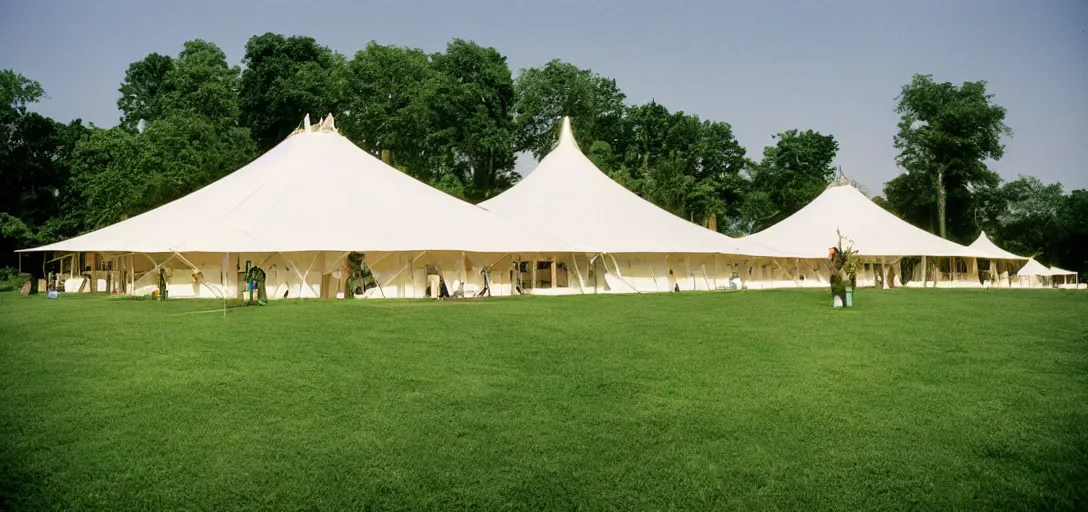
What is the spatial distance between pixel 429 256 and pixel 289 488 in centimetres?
1996

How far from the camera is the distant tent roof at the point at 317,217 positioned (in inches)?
958

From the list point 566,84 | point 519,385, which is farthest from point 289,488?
point 566,84

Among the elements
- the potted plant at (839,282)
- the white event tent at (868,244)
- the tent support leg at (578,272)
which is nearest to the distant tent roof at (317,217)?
the tent support leg at (578,272)

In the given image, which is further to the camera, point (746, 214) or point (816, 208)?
point (746, 214)

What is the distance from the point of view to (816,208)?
46.2 m

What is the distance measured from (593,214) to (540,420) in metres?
25.7

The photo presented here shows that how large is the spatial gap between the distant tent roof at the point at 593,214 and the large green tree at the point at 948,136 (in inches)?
1002

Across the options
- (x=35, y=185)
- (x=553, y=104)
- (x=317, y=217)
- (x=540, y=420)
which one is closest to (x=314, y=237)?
(x=317, y=217)

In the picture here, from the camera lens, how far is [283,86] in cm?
5091

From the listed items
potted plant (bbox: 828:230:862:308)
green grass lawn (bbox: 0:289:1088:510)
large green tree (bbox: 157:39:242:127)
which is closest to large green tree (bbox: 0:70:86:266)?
large green tree (bbox: 157:39:242:127)

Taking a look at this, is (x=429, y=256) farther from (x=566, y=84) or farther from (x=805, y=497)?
(x=566, y=84)

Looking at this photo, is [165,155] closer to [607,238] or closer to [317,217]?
[317,217]

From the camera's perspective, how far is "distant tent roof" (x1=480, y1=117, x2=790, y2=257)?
3120cm

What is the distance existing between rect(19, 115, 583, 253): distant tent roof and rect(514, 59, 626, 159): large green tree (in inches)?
1084
